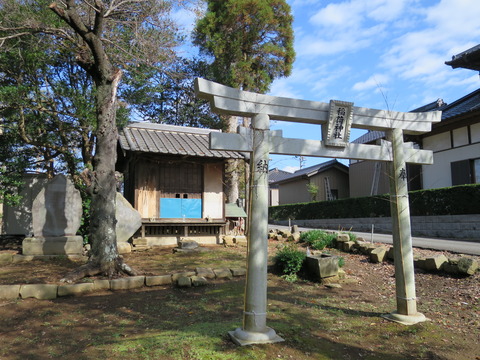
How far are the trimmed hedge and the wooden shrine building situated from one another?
20.7 ft

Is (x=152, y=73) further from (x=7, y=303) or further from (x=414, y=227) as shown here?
(x=414, y=227)

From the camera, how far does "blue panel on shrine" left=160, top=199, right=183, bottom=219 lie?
12.4 metres

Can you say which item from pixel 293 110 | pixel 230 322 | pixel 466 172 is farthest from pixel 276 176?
pixel 230 322

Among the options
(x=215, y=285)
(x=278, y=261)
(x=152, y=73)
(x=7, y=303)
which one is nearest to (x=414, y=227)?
(x=278, y=261)

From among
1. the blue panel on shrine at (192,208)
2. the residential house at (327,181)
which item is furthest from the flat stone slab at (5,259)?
the residential house at (327,181)

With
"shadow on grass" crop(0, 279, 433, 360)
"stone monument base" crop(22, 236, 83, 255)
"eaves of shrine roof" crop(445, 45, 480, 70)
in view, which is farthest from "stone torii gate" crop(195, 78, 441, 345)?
"eaves of shrine roof" crop(445, 45, 480, 70)

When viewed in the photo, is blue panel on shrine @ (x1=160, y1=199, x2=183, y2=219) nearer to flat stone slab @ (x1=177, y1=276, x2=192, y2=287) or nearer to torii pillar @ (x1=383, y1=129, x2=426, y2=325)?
flat stone slab @ (x1=177, y1=276, x2=192, y2=287)

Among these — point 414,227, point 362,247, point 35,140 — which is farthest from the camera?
point 414,227

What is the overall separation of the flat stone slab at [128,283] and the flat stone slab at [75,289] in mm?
384

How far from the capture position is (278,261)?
8297mm

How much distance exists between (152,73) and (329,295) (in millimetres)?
10996

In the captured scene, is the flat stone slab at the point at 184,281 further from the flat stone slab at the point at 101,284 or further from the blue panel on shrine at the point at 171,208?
the blue panel on shrine at the point at 171,208

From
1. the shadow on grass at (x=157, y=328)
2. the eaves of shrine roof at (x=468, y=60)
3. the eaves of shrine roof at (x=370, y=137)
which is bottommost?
the shadow on grass at (x=157, y=328)

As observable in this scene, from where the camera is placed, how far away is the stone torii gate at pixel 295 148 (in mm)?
4383
